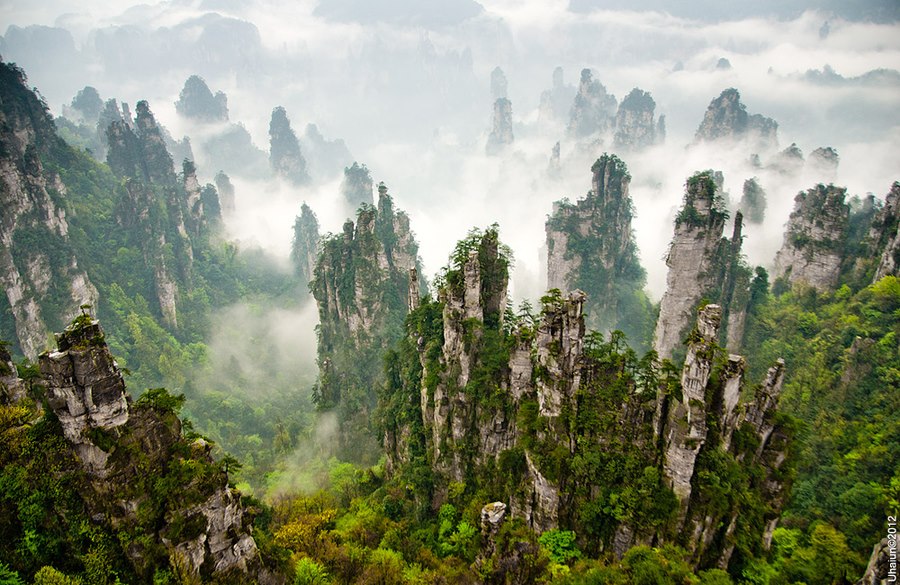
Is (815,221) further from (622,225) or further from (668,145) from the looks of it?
(668,145)

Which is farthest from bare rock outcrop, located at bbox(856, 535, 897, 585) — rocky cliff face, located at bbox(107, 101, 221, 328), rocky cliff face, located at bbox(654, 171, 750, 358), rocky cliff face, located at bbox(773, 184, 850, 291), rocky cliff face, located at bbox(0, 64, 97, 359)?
rocky cliff face, located at bbox(107, 101, 221, 328)

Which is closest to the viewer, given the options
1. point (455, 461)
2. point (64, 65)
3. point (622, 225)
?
point (455, 461)

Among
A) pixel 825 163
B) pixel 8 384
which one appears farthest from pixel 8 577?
pixel 825 163

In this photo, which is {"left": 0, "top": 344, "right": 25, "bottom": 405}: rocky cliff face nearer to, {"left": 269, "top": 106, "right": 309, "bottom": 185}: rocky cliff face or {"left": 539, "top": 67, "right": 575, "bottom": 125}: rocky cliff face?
{"left": 269, "top": 106, "right": 309, "bottom": 185}: rocky cliff face

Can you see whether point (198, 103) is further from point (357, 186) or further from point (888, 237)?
point (888, 237)

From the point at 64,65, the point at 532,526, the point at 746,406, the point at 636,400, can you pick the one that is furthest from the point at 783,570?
the point at 64,65

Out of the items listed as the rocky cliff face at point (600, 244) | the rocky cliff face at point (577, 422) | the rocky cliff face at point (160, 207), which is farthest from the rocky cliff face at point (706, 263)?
the rocky cliff face at point (160, 207)
